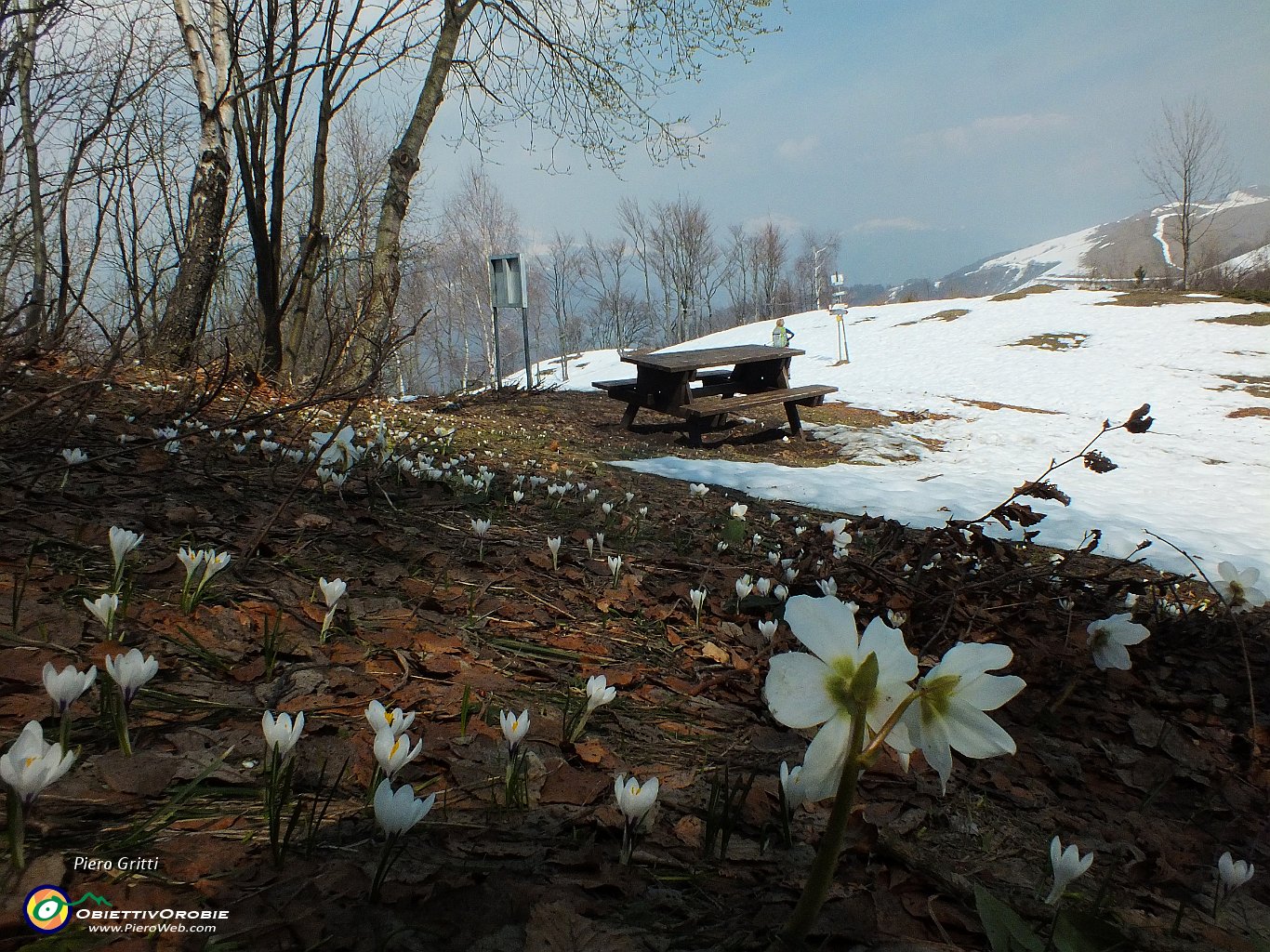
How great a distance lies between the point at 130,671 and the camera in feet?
3.26

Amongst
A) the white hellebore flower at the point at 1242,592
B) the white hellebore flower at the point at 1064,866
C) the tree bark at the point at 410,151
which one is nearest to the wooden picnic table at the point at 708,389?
the tree bark at the point at 410,151

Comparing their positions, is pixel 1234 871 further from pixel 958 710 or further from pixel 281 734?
pixel 281 734

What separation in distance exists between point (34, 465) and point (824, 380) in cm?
1887

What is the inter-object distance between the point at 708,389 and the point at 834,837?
10350mm

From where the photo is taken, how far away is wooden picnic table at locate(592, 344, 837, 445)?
877 cm

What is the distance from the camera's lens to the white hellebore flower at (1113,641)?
170 centimetres

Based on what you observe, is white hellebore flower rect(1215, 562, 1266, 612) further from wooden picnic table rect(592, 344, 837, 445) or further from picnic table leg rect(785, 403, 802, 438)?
picnic table leg rect(785, 403, 802, 438)

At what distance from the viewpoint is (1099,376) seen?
56.2ft

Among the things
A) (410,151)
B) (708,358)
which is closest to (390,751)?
(708,358)

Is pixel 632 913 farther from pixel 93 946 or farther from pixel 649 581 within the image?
pixel 649 581

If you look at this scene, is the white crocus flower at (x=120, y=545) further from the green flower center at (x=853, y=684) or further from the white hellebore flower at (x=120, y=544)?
the green flower center at (x=853, y=684)

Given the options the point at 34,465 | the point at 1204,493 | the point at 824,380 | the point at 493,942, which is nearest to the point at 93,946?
the point at 493,942

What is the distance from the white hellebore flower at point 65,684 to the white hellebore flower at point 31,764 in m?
0.20

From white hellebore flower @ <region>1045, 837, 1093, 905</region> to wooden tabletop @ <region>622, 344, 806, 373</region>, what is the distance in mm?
7951
